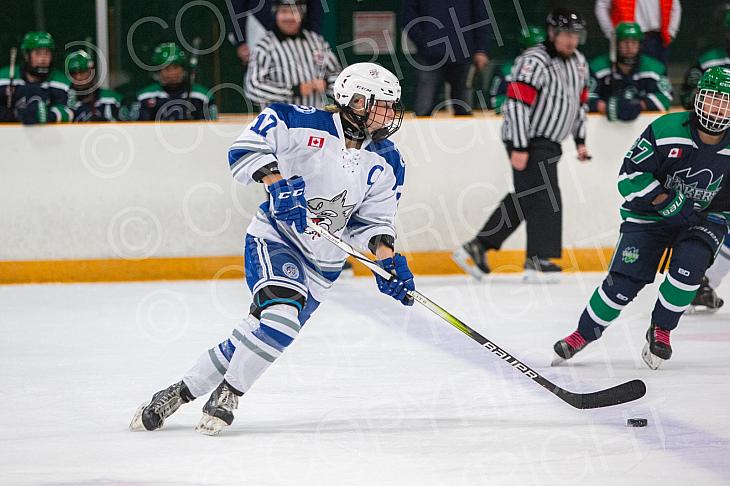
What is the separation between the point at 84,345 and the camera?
4.66 metres

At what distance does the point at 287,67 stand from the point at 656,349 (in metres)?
3.00

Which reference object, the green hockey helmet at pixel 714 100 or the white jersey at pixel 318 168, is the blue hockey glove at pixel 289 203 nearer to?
the white jersey at pixel 318 168

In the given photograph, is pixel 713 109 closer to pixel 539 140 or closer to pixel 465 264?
pixel 539 140

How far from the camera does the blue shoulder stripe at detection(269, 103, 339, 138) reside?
3.32 meters

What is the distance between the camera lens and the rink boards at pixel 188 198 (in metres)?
6.32

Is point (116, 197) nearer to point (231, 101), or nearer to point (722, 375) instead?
point (231, 101)

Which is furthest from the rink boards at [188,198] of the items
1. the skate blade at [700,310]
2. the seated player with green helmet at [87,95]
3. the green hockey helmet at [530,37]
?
the skate blade at [700,310]

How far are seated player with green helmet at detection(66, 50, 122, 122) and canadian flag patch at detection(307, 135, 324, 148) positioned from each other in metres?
3.59

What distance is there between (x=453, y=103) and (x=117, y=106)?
1917 mm

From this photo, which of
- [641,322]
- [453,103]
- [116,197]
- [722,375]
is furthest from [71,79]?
[722,375]

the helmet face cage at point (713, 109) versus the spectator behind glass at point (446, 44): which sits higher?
the helmet face cage at point (713, 109)

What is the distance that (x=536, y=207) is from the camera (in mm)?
6328

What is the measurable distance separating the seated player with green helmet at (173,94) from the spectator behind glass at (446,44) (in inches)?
47.7

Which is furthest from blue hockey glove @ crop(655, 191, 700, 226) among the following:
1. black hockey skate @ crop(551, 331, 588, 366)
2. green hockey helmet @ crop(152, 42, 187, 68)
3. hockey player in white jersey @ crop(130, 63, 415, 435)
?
green hockey helmet @ crop(152, 42, 187, 68)
